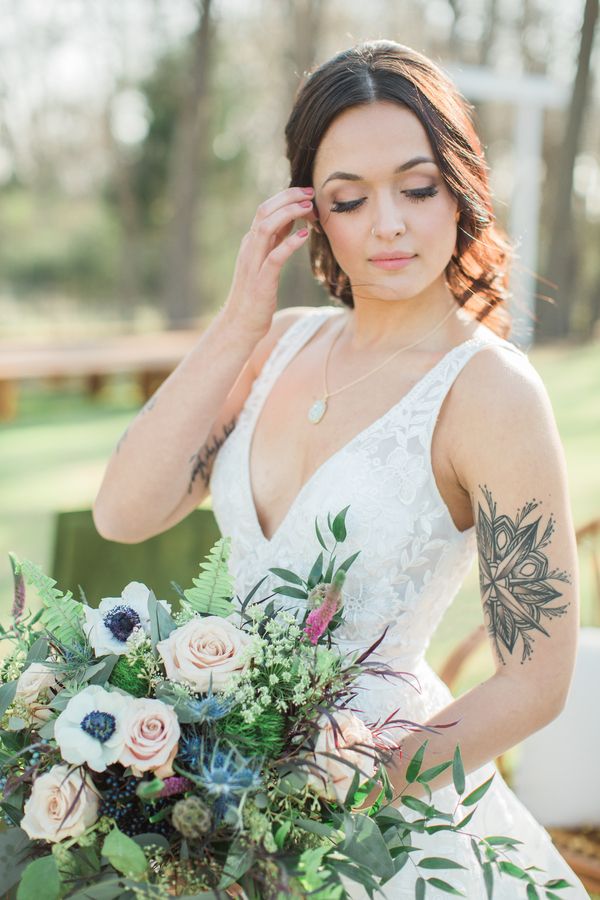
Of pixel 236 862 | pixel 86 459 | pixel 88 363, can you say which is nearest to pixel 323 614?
pixel 236 862

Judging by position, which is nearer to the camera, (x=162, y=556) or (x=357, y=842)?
(x=357, y=842)

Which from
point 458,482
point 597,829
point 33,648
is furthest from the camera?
point 597,829

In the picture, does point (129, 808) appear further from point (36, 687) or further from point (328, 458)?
point (328, 458)

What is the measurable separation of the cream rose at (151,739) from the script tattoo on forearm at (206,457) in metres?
1.14

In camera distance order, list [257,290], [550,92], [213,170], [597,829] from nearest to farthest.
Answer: [257,290] → [597,829] → [550,92] → [213,170]

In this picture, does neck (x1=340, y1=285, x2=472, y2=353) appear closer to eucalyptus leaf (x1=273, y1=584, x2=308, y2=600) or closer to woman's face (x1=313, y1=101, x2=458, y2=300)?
woman's face (x1=313, y1=101, x2=458, y2=300)

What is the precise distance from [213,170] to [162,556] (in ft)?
76.5

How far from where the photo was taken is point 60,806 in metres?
1.21

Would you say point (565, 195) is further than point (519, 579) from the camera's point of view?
Yes

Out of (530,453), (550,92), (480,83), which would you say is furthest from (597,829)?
(550,92)

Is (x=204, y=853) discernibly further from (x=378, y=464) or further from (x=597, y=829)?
→ (x=597, y=829)

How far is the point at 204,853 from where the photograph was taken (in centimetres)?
124

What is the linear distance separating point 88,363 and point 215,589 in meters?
11.0

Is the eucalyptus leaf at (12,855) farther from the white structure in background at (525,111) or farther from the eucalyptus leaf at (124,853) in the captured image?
the white structure in background at (525,111)
